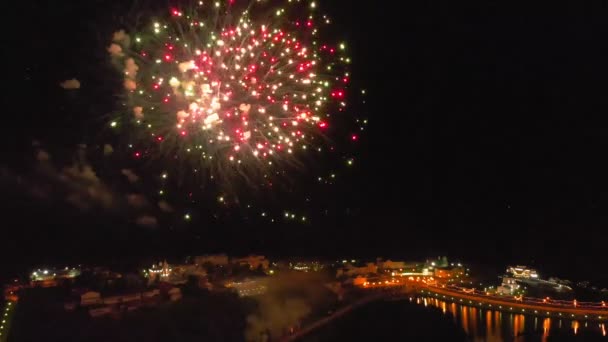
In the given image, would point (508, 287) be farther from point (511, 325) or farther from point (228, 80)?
point (228, 80)

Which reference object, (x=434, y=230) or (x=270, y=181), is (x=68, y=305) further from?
(x=434, y=230)

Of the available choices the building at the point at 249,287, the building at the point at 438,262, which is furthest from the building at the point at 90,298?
the building at the point at 438,262

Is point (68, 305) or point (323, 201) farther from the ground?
point (323, 201)

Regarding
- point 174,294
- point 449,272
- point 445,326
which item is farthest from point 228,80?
point 449,272

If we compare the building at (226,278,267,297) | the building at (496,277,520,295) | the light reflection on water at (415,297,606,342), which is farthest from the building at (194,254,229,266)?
the building at (496,277,520,295)

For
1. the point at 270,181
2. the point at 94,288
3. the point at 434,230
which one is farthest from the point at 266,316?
the point at 434,230

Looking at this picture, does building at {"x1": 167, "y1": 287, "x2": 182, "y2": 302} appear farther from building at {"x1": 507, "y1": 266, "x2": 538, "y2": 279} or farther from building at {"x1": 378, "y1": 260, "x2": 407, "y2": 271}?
building at {"x1": 507, "y1": 266, "x2": 538, "y2": 279}

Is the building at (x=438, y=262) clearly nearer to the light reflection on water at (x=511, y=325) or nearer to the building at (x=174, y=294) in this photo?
the light reflection on water at (x=511, y=325)
